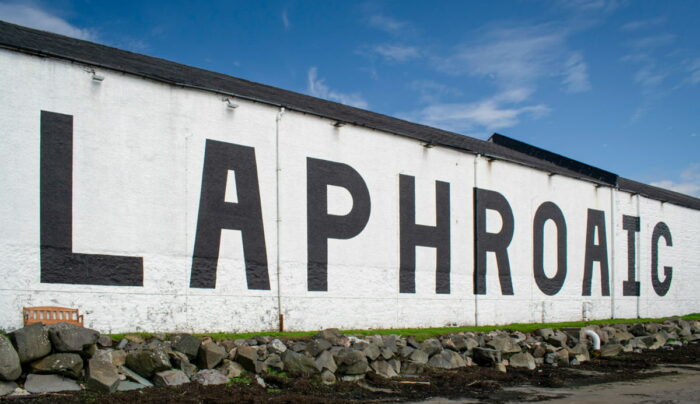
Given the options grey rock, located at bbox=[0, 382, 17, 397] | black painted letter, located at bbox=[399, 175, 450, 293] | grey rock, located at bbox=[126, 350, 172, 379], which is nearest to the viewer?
grey rock, located at bbox=[0, 382, 17, 397]

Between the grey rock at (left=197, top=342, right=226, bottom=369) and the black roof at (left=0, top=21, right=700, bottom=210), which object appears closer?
the grey rock at (left=197, top=342, right=226, bottom=369)

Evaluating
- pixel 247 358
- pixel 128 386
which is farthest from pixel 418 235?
pixel 128 386

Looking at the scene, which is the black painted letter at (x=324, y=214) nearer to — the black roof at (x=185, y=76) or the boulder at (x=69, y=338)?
the black roof at (x=185, y=76)

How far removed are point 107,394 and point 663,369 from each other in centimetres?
1392

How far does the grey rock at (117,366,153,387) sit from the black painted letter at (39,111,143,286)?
13.2 feet

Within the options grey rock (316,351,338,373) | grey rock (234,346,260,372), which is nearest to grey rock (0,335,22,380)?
grey rock (234,346,260,372)

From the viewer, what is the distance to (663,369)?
17.4 metres

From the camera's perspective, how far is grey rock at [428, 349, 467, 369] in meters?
15.5

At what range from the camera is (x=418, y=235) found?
22203 millimetres

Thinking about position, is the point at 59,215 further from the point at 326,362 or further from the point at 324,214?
the point at 324,214

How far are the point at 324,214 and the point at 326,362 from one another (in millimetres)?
6883

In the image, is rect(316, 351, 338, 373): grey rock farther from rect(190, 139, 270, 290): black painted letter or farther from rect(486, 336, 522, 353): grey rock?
rect(486, 336, 522, 353): grey rock

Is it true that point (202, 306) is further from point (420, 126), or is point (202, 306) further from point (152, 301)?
point (420, 126)

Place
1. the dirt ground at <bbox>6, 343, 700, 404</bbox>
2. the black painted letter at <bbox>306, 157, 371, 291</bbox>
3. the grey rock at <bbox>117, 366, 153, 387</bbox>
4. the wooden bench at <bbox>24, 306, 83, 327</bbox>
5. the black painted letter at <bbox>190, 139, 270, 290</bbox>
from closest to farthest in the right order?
the dirt ground at <bbox>6, 343, 700, 404</bbox> → the grey rock at <bbox>117, 366, 153, 387</bbox> → the wooden bench at <bbox>24, 306, 83, 327</bbox> → the black painted letter at <bbox>190, 139, 270, 290</bbox> → the black painted letter at <bbox>306, 157, 371, 291</bbox>
